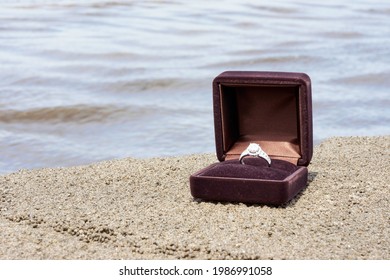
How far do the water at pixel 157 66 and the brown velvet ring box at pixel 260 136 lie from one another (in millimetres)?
1470

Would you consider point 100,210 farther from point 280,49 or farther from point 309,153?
point 280,49

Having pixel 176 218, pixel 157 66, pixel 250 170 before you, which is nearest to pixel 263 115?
pixel 250 170

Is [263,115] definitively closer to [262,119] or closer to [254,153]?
[262,119]

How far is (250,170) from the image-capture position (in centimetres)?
354

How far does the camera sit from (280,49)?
893 cm

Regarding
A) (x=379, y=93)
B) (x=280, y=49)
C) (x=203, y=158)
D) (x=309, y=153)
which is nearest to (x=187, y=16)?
(x=280, y=49)

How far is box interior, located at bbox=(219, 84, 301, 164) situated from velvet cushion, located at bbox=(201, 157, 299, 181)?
19cm

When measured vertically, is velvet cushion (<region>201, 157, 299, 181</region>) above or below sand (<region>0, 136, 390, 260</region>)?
above

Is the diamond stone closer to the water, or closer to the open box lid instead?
the open box lid

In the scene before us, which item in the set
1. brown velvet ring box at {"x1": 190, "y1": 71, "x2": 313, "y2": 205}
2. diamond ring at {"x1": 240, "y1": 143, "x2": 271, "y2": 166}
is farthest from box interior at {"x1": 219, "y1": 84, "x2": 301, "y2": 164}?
diamond ring at {"x1": 240, "y1": 143, "x2": 271, "y2": 166}

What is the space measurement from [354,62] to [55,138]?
3.49m

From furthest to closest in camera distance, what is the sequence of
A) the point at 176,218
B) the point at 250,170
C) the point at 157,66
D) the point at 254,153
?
the point at 157,66, the point at 254,153, the point at 250,170, the point at 176,218

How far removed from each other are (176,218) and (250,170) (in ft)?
1.35

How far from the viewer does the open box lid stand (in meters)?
3.75
